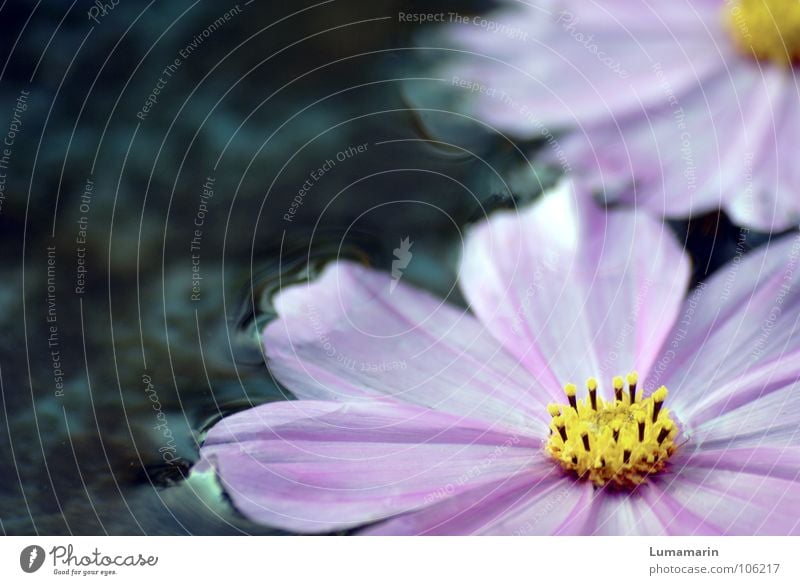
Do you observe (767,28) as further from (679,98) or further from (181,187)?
(181,187)

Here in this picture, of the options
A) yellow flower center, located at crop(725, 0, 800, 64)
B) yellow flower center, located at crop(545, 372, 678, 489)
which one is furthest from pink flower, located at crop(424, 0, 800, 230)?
yellow flower center, located at crop(545, 372, 678, 489)

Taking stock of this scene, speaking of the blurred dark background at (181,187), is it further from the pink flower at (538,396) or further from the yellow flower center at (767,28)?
the yellow flower center at (767,28)

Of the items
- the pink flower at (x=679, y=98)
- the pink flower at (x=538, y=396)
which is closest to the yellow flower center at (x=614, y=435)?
the pink flower at (x=538, y=396)

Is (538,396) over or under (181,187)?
under

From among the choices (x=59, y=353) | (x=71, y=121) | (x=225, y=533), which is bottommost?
(x=225, y=533)

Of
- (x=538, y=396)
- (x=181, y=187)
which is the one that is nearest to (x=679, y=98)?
(x=538, y=396)

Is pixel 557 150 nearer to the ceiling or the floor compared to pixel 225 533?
nearer to the ceiling

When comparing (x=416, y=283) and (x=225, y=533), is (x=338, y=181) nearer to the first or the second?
(x=416, y=283)

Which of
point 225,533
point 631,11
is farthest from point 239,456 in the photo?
point 631,11
